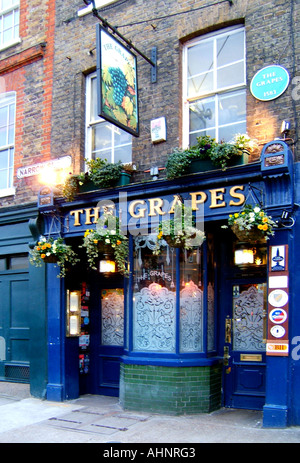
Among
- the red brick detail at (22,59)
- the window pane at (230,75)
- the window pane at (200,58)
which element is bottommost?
the window pane at (230,75)

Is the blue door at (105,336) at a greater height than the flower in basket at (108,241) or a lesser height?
lesser

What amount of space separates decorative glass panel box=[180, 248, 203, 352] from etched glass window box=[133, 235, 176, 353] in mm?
146

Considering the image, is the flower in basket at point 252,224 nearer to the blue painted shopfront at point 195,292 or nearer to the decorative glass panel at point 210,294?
the blue painted shopfront at point 195,292

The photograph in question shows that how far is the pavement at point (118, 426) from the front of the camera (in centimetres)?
633

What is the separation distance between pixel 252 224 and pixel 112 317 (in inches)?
151

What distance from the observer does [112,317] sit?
9383 millimetres

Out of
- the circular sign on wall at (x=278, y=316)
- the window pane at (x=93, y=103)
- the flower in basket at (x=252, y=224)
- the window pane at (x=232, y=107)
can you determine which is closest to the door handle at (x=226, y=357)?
the circular sign on wall at (x=278, y=316)

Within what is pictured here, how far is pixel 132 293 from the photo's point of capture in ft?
27.4

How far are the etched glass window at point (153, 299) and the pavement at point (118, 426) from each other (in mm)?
1141

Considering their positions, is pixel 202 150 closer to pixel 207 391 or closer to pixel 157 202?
pixel 157 202

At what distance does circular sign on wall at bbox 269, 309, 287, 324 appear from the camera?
266 inches

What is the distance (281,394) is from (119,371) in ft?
11.3

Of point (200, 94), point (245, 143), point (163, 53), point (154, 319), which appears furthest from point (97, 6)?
point (154, 319)

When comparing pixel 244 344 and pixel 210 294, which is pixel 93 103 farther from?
pixel 244 344
